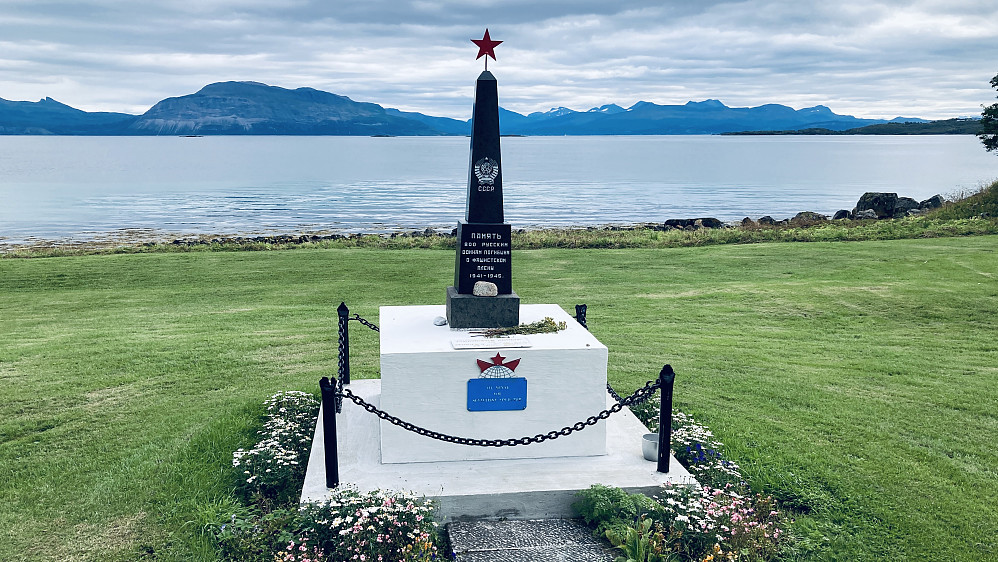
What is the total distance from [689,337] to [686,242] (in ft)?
52.3

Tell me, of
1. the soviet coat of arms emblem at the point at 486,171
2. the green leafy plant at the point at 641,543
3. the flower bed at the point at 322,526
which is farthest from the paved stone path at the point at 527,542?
the soviet coat of arms emblem at the point at 486,171

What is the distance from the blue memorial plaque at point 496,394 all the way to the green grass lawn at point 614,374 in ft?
8.29

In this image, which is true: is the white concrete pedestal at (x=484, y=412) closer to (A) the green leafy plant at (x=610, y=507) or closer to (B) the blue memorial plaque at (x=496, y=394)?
(B) the blue memorial plaque at (x=496, y=394)

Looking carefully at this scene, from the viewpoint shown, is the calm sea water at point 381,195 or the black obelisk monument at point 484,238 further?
the calm sea water at point 381,195

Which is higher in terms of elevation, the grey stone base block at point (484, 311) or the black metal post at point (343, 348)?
the grey stone base block at point (484, 311)

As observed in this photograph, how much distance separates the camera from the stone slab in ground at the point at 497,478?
6.81m

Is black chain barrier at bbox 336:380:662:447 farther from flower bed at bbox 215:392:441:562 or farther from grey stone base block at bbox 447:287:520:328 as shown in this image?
grey stone base block at bbox 447:287:520:328

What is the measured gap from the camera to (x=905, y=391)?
32.6 ft

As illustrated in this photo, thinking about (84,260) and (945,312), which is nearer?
(945,312)

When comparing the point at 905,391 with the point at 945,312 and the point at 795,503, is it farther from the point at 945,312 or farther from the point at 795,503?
the point at 945,312

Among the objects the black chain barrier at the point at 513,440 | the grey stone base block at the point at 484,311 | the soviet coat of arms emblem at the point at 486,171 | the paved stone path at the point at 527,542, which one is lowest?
the paved stone path at the point at 527,542

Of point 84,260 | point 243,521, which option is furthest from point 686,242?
point 243,521

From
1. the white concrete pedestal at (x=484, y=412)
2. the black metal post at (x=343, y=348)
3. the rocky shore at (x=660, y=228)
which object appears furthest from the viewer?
the rocky shore at (x=660, y=228)

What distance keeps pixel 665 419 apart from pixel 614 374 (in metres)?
3.82
